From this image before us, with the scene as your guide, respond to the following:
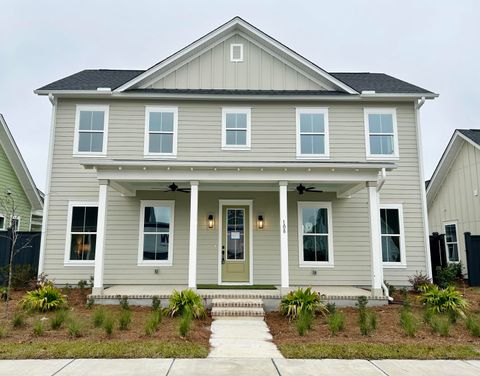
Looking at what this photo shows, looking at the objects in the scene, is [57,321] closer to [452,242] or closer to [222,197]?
[222,197]

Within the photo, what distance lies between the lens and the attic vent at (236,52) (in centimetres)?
1140

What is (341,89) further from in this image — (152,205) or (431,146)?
(431,146)

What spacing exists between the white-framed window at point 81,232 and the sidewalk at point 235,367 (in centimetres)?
554

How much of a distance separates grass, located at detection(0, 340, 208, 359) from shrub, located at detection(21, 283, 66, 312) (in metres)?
2.36

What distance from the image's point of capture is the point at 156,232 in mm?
10531

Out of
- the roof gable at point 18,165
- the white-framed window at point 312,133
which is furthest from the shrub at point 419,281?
the roof gable at point 18,165

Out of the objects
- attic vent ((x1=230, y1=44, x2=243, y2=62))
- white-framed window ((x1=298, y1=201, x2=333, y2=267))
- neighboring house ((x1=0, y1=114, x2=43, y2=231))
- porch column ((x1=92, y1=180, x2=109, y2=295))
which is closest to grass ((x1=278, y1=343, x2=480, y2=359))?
white-framed window ((x1=298, y1=201, x2=333, y2=267))

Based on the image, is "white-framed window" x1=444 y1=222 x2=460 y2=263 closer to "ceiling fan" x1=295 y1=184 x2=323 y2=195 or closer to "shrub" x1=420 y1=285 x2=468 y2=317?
"shrub" x1=420 y1=285 x2=468 y2=317

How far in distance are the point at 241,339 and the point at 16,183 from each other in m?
13.2

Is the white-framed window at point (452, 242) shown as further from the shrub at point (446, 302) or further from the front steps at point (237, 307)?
the front steps at point (237, 307)

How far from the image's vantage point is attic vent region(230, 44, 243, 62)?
37.4ft

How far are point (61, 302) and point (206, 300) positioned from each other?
3.31 m

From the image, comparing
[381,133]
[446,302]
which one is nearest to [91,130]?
[381,133]

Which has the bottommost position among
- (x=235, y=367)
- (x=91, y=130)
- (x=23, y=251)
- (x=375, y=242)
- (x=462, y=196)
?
(x=235, y=367)
